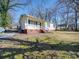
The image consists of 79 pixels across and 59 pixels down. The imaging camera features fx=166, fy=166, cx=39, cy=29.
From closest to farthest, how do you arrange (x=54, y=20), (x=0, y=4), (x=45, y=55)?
1. (x=45, y=55)
2. (x=0, y=4)
3. (x=54, y=20)

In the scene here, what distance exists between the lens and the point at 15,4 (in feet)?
132

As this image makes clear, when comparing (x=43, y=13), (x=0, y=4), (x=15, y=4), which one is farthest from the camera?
(x=43, y=13)

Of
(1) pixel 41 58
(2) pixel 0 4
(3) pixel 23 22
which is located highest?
(2) pixel 0 4

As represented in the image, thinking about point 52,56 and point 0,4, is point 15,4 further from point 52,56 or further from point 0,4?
point 52,56

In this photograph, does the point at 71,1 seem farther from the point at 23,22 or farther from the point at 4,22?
the point at 4,22

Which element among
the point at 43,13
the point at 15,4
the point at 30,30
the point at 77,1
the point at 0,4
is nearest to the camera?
the point at 77,1

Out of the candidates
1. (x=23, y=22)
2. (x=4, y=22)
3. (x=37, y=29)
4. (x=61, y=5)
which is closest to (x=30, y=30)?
(x=23, y=22)

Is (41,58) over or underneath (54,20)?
underneath

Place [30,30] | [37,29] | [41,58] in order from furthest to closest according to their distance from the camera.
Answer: [37,29], [30,30], [41,58]

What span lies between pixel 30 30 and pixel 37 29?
4.01 m

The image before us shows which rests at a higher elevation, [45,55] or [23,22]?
[23,22]

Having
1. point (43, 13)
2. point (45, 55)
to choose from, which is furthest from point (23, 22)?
point (43, 13)

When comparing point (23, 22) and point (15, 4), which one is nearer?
point (23, 22)

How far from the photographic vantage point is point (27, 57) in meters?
7.65
